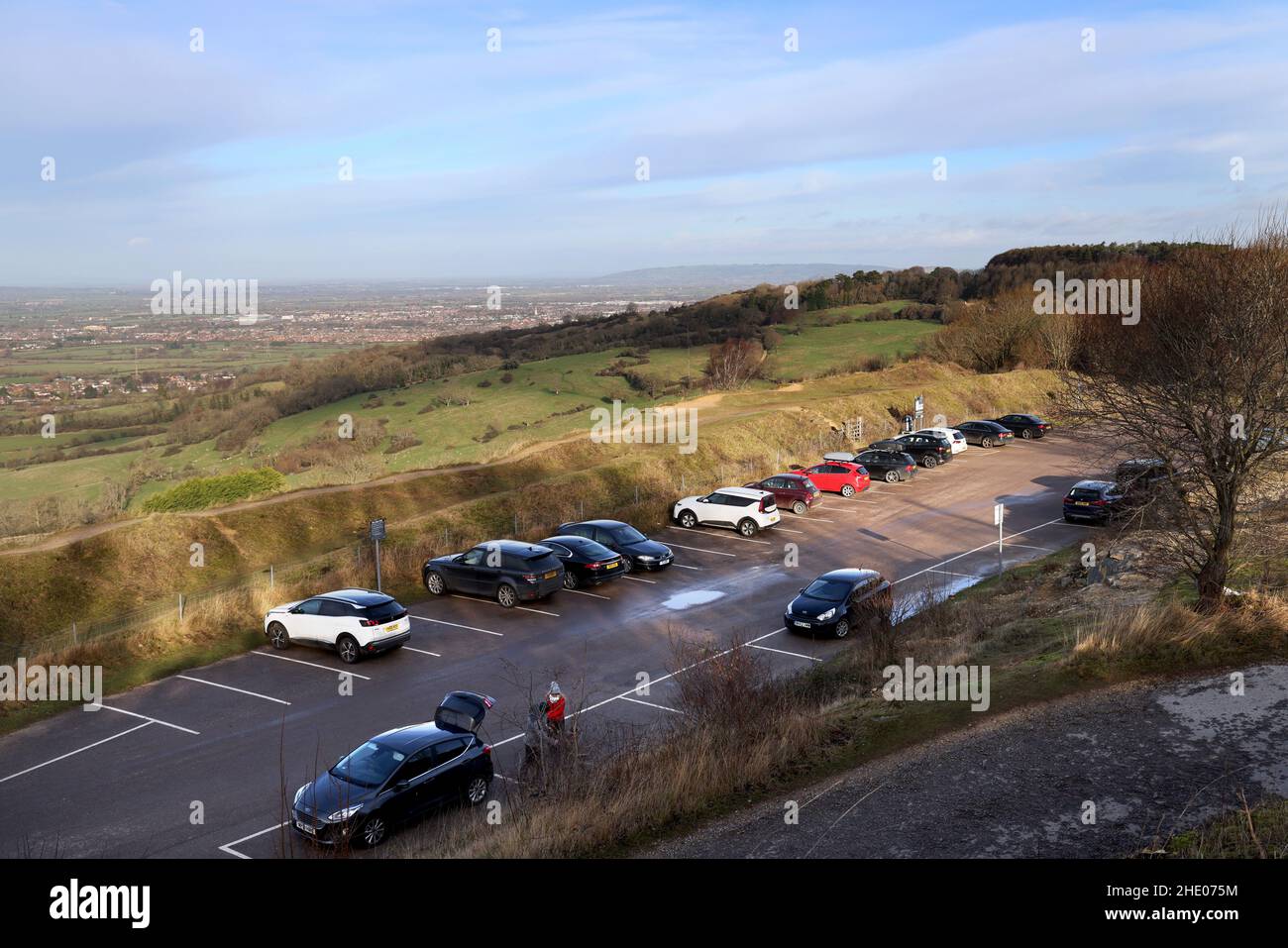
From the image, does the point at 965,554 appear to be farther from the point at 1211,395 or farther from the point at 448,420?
the point at 448,420

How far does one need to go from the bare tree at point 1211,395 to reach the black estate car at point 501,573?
1255cm

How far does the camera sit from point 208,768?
48.6 ft

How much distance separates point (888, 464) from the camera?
39.4 metres

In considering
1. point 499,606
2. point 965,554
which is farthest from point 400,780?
point 965,554

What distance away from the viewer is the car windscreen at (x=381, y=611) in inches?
784

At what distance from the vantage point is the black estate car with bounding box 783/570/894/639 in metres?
21.2

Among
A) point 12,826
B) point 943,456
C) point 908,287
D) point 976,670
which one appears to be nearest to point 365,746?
point 12,826

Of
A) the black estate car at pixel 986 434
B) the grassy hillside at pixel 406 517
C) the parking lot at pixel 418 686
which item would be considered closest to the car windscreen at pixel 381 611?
the parking lot at pixel 418 686

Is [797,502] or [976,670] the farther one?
[797,502]

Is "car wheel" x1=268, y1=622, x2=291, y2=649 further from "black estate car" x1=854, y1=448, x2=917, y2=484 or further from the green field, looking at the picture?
"black estate car" x1=854, y1=448, x2=917, y2=484

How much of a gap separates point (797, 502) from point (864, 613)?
14067mm

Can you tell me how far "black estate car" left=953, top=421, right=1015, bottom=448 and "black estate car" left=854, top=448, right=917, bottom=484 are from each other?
856 cm

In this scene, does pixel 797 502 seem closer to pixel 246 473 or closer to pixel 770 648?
pixel 770 648

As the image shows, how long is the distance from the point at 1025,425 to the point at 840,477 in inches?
684
